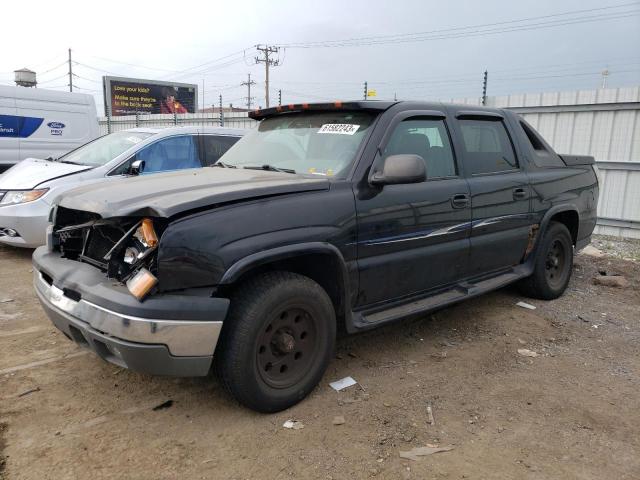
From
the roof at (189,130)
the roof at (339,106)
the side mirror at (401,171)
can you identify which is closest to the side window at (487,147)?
the roof at (339,106)

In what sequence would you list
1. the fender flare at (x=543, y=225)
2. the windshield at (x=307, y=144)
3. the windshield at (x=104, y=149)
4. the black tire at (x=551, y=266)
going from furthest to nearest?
1. the windshield at (x=104, y=149)
2. the black tire at (x=551, y=266)
3. the fender flare at (x=543, y=225)
4. the windshield at (x=307, y=144)

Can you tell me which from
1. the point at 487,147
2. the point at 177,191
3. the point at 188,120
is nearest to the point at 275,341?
the point at 177,191

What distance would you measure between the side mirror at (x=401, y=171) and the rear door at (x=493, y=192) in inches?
37.8

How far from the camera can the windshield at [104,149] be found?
22.3 feet

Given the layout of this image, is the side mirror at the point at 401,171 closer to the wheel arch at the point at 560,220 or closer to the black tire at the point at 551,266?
the wheel arch at the point at 560,220

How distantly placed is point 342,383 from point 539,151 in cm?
318

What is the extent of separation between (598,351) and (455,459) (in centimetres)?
214

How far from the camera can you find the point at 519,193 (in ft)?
14.8

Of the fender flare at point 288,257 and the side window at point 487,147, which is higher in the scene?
the side window at point 487,147

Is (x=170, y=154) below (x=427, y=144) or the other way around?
below

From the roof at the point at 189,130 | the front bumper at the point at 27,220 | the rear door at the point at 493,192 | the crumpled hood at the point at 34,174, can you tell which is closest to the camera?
the rear door at the point at 493,192

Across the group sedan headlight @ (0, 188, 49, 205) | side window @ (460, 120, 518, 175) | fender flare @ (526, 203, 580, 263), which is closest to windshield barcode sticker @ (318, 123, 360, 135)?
side window @ (460, 120, 518, 175)

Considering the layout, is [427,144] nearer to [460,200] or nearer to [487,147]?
[460,200]

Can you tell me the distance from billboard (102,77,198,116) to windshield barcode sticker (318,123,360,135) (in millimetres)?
41245
